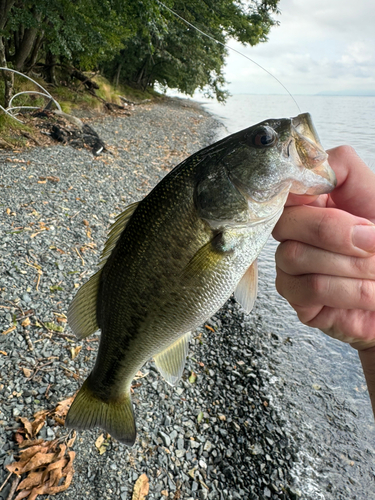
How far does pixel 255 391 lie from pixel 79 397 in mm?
2681

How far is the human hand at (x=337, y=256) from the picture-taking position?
61.6 inches

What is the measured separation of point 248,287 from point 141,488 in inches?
A: 80.5

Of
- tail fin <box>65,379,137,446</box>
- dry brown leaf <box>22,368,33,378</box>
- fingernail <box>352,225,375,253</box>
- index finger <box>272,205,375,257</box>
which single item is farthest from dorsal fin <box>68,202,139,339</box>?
dry brown leaf <box>22,368,33,378</box>

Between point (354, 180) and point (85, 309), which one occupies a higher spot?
point (354, 180)

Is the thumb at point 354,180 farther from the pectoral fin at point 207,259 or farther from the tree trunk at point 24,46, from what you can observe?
the tree trunk at point 24,46

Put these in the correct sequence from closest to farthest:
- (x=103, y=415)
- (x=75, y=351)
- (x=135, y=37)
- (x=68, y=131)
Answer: (x=103, y=415)
(x=75, y=351)
(x=68, y=131)
(x=135, y=37)

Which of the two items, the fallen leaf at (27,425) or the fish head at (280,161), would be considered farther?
the fallen leaf at (27,425)

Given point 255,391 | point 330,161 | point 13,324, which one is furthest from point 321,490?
point 13,324

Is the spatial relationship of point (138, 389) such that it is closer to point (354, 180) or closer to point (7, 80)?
point (354, 180)

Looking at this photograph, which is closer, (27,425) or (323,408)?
(27,425)

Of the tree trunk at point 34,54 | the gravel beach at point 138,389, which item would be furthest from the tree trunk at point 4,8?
the gravel beach at point 138,389

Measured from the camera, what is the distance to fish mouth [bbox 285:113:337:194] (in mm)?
1636

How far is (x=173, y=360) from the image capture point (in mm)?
2193

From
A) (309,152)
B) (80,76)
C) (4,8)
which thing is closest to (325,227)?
(309,152)
